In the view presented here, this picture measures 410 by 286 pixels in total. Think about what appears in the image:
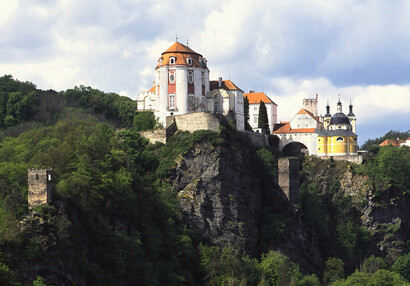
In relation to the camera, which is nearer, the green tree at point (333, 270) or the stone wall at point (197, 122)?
the stone wall at point (197, 122)

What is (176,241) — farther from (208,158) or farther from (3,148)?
(3,148)

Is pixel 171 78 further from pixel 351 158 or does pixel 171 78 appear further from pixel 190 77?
pixel 351 158

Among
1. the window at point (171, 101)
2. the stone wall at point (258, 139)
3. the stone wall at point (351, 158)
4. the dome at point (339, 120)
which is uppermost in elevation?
the window at point (171, 101)

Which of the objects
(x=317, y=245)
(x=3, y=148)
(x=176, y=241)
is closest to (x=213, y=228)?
(x=176, y=241)

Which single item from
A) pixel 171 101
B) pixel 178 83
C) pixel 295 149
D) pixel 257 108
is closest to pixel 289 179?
pixel 295 149

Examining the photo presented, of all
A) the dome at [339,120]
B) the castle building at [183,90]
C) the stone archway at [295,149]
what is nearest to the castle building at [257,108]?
the stone archway at [295,149]

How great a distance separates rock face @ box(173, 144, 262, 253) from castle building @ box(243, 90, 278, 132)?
59.9ft

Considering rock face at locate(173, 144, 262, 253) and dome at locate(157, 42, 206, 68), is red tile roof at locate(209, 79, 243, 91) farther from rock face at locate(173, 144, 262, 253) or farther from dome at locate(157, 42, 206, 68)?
rock face at locate(173, 144, 262, 253)

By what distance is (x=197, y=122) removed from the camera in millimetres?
78500

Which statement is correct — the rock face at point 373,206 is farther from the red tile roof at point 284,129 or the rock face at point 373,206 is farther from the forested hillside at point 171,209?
the red tile roof at point 284,129

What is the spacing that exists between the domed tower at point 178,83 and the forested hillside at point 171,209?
2.76 m

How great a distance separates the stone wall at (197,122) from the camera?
7781 cm

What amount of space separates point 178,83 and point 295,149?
64.5ft

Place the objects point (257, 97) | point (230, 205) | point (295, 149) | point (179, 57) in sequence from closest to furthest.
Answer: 1. point (230, 205)
2. point (179, 57)
3. point (295, 149)
4. point (257, 97)
